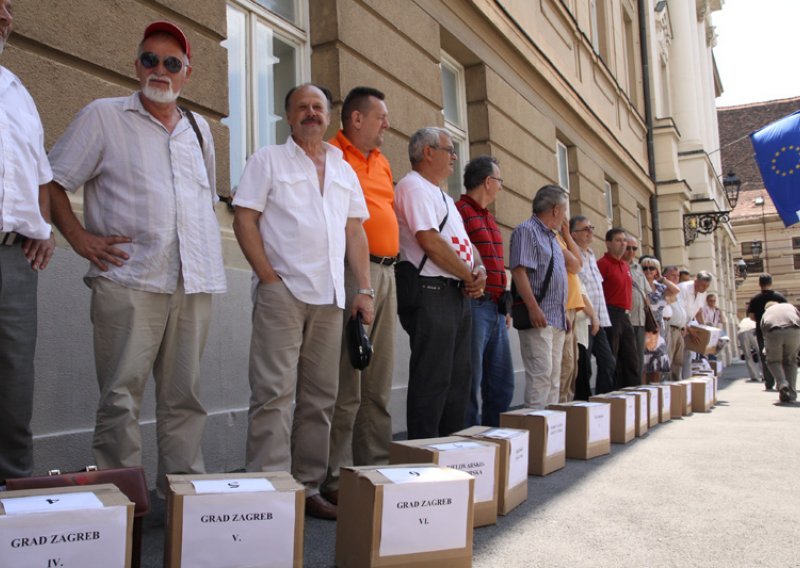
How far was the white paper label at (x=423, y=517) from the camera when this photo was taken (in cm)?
223

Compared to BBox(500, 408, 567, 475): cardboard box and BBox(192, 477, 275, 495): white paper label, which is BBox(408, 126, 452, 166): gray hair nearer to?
BBox(500, 408, 567, 475): cardboard box

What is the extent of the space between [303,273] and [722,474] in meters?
2.65

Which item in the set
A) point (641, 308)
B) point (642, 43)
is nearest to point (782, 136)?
point (641, 308)

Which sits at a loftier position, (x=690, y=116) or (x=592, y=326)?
(x=690, y=116)

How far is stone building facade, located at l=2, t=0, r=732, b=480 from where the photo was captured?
3508mm

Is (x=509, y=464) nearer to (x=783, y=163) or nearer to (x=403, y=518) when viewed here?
(x=403, y=518)

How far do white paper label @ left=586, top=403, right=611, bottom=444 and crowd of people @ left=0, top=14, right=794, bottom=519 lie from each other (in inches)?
39.9

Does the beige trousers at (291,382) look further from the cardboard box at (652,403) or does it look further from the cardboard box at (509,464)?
the cardboard box at (652,403)

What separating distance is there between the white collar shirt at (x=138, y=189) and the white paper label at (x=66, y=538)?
44.3 inches

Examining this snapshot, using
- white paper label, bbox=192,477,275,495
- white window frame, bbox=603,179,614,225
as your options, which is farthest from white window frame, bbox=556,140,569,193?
white paper label, bbox=192,477,275,495

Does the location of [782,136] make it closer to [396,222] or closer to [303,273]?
[396,222]

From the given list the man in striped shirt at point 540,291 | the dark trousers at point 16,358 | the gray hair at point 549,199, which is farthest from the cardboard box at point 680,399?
the dark trousers at point 16,358

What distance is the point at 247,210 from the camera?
3068 mm

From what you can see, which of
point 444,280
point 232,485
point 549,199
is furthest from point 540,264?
point 232,485
